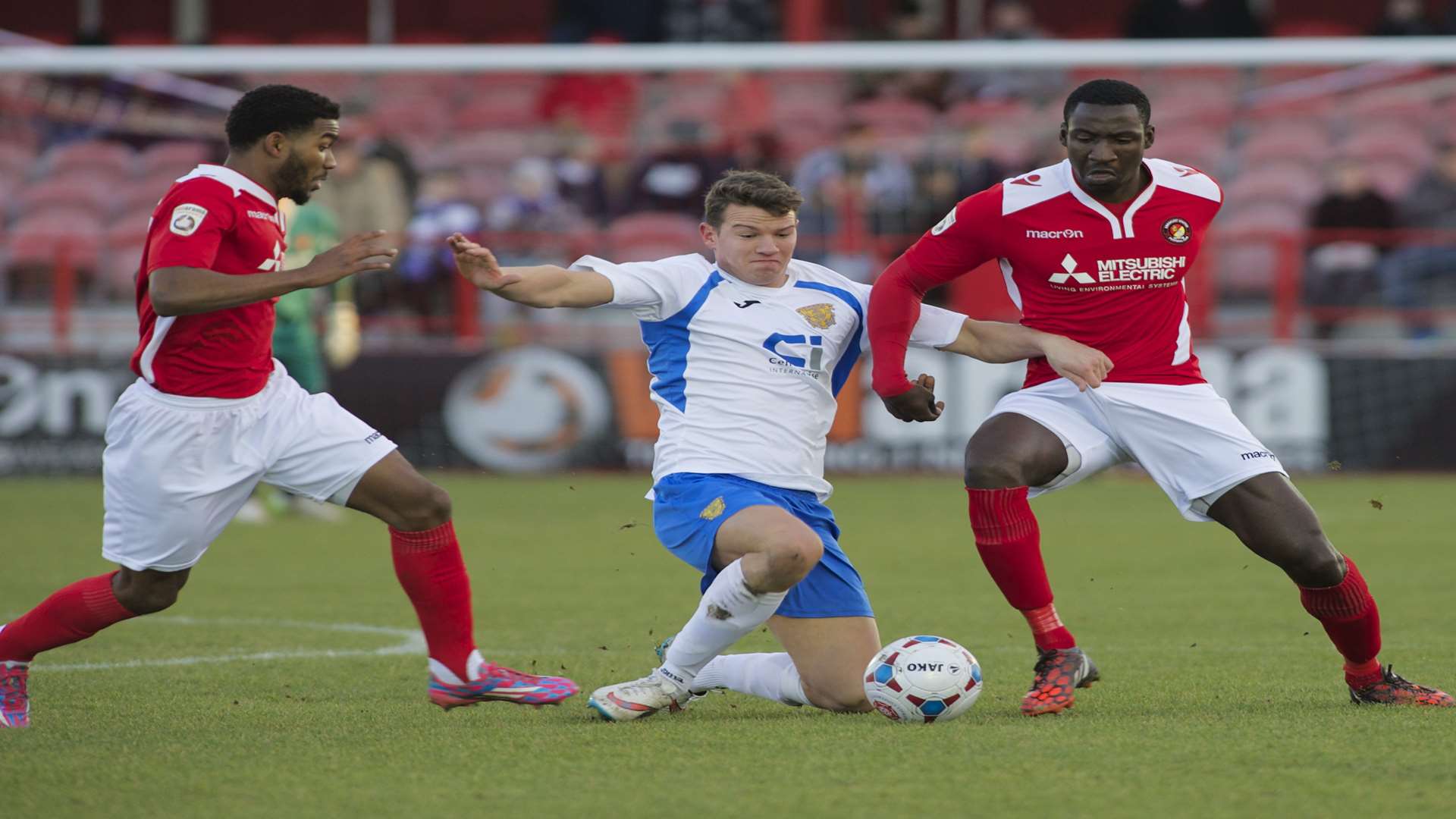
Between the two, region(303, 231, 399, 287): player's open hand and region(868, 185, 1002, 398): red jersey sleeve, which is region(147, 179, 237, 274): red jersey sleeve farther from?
region(868, 185, 1002, 398): red jersey sleeve

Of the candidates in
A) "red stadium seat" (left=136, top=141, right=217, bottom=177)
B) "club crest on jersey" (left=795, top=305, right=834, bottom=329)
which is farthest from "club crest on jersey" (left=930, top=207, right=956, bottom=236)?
"red stadium seat" (left=136, top=141, right=217, bottom=177)

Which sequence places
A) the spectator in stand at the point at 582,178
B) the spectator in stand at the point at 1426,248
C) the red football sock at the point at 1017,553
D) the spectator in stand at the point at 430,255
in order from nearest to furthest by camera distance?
Result: the red football sock at the point at 1017,553 → the spectator in stand at the point at 1426,248 → the spectator in stand at the point at 430,255 → the spectator in stand at the point at 582,178

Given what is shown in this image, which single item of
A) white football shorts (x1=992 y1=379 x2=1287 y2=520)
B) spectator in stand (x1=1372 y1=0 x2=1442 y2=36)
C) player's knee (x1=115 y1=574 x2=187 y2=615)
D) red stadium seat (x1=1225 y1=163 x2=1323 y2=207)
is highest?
spectator in stand (x1=1372 y1=0 x2=1442 y2=36)

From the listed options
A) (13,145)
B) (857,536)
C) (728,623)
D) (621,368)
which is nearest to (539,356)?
(621,368)

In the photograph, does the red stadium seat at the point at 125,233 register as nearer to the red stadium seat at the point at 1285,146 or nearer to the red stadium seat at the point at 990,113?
the red stadium seat at the point at 990,113

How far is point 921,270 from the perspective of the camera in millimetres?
6004

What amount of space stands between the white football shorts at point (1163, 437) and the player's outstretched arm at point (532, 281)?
1.43 meters

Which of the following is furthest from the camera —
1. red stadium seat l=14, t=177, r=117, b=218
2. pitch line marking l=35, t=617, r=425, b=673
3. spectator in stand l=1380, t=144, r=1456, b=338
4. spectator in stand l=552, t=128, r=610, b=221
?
red stadium seat l=14, t=177, r=117, b=218

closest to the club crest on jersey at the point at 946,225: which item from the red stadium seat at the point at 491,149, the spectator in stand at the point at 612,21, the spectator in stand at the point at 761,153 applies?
the spectator in stand at the point at 761,153

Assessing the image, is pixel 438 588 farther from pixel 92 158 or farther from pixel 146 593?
pixel 92 158

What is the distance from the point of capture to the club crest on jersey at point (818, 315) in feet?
19.6

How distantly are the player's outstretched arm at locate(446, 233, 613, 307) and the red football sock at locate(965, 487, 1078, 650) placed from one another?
1352 mm

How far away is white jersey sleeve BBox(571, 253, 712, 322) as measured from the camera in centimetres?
576

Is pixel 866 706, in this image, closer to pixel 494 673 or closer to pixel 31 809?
pixel 494 673
